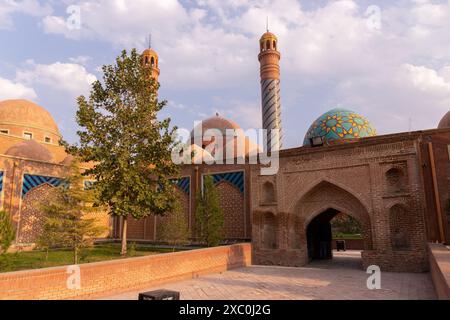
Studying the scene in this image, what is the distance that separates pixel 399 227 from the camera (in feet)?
40.9

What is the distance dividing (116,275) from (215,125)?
23141 mm

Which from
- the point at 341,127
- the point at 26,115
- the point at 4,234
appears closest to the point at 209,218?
the point at 4,234

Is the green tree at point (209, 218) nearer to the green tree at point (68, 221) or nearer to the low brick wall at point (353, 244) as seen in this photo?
the green tree at point (68, 221)

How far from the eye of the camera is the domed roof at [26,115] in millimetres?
27984

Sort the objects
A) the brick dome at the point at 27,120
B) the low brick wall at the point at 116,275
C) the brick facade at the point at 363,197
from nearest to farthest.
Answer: the low brick wall at the point at 116,275, the brick facade at the point at 363,197, the brick dome at the point at 27,120

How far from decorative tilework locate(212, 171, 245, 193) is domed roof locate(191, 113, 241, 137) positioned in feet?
42.1

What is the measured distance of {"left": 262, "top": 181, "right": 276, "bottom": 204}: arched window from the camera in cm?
1570

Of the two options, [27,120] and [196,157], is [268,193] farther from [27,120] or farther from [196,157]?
[27,120]

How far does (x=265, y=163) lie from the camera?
1577cm

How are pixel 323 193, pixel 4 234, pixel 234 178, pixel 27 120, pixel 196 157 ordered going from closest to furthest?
pixel 4 234, pixel 323 193, pixel 234 178, pixel 196 157, pixel 27 120

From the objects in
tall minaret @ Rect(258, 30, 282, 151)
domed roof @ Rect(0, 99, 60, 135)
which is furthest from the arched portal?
domed roof @ Rect(0, 99, 60, 135)

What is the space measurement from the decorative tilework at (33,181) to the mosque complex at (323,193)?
0.05m

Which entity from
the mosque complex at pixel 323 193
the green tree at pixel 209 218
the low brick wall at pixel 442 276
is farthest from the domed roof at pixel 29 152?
the low brick wall at pixel 442 276
